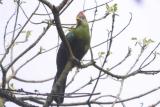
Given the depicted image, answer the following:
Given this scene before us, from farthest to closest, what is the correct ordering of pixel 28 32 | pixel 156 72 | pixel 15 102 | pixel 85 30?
pixel 28 32
pixel 85 30
pixel 156 72
pixel 15 102

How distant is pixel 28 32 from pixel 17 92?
2.90 metres

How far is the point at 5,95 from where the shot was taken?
Answer: 298cm

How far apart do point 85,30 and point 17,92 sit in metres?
2.39

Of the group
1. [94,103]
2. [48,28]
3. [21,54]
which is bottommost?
[94,103]

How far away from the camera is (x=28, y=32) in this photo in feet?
18.6

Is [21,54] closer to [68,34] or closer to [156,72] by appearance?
[68,34]

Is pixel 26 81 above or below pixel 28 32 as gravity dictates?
below

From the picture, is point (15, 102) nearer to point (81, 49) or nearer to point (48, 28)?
point (48, 28)

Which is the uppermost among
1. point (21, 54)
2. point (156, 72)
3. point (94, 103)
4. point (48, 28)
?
point (48, 28)

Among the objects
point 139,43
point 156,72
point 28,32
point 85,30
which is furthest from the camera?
point 28,32

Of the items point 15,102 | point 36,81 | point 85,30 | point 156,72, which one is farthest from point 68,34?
point 15,102

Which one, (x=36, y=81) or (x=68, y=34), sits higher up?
(x=68, y=34)

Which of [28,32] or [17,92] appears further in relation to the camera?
[28,32]

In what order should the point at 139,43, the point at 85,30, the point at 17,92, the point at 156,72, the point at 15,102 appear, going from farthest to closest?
the point at 85,30, the point at 139,43, the point at 156,72, the point at 15,102, the point at 17,92
